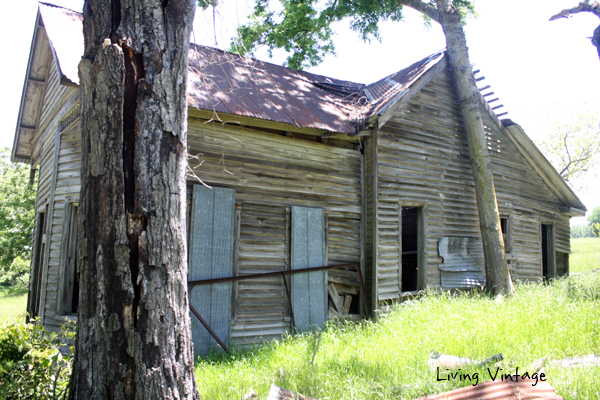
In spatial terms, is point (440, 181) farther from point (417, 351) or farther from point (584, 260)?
point (584, 260)

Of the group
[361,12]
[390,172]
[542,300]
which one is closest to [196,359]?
[390,172]

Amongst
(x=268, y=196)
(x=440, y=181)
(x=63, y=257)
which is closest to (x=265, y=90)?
(x=268, y=196)

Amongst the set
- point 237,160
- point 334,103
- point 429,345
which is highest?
point 334,103

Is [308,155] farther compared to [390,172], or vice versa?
[390,172]

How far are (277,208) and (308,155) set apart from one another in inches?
49.4

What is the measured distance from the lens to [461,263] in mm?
9641

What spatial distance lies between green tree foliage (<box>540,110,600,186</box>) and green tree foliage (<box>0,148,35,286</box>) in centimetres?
3770

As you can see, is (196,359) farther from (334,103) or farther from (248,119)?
(334,103)

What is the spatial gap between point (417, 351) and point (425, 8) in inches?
405

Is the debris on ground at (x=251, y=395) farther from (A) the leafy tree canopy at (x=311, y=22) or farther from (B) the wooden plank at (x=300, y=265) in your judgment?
(A) the leafy tree canopy at (x=311, y=22)

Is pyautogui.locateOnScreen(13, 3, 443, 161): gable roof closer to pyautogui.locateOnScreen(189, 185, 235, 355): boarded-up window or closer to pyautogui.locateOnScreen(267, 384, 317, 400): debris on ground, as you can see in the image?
pyautogui.locateOnScreen(189, 185, 235, 355): boarded-up window

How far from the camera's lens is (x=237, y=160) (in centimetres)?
712

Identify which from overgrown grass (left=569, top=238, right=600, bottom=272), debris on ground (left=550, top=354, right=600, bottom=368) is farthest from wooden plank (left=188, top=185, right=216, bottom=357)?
overgrown grass (left=569, top=238, right=600, bottom=272)

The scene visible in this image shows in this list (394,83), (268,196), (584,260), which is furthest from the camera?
(584,260)
